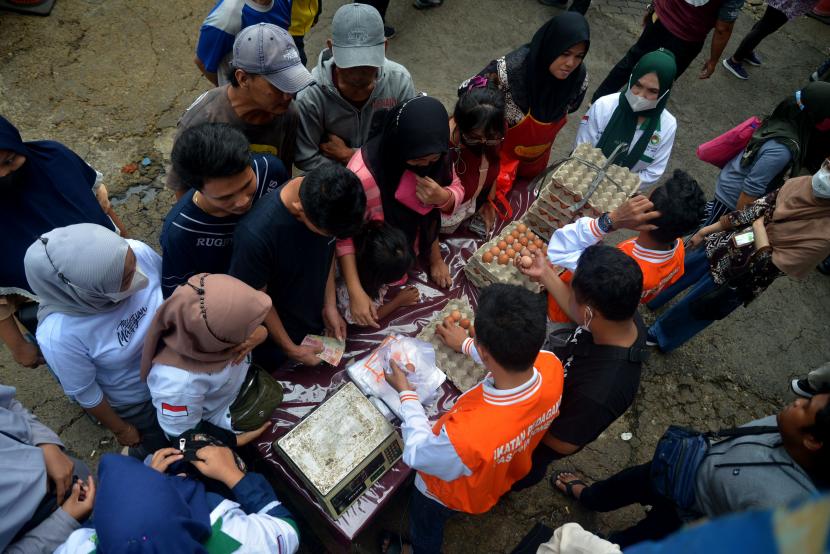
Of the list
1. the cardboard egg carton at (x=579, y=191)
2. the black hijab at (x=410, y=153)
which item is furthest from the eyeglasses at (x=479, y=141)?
the cardboard egg carton at (x=579, y=191)

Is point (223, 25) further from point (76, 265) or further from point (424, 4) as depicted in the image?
point (424, 4)

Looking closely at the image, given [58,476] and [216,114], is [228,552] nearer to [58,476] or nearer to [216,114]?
[58,476]

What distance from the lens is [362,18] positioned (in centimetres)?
267

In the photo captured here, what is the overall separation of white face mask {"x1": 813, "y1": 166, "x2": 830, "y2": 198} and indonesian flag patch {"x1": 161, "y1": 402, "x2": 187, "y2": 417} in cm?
371

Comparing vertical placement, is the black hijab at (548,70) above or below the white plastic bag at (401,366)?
above

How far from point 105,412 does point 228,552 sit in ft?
3.53

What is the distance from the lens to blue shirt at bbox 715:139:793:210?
326 cm

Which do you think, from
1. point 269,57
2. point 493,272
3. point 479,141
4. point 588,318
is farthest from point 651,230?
point 269,57

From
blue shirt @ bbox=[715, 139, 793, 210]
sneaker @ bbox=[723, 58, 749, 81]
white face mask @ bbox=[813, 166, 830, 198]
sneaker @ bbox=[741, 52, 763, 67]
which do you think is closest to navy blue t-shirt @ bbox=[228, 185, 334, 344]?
white face mask @ bbox=[813, 166, 830, 198]

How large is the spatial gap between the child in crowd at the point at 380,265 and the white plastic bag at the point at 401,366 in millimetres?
328

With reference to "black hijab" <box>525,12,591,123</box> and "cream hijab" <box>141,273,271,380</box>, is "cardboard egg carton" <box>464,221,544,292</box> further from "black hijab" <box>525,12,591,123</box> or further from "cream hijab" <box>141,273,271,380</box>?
"cream hijab" <box>141,273,271,380</box>

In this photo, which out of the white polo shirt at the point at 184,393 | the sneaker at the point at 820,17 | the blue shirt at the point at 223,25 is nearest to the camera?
the white polo shirt at the point at 184,393

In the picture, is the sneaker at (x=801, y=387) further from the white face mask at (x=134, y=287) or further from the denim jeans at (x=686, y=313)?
the white face mask at (x=134, y=287)

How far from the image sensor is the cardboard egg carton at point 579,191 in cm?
290
